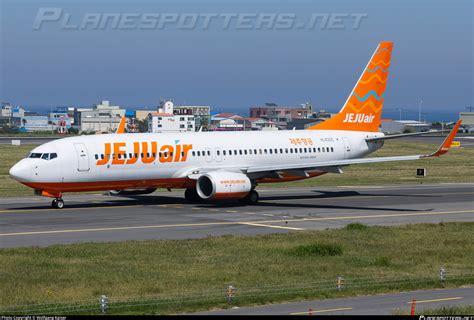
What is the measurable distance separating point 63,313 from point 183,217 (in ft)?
81.2

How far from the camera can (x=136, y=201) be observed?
56906mm

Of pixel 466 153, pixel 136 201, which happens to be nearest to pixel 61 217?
pixel 136 201

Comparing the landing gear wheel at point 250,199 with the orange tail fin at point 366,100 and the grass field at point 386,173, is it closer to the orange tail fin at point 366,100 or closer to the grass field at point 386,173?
the orange tail fin at point 366,100

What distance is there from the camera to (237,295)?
26953 mm

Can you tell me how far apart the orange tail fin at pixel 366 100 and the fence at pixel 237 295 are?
33.2 metres

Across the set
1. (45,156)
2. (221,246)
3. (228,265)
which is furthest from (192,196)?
(228,265)

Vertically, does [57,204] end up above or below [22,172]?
below

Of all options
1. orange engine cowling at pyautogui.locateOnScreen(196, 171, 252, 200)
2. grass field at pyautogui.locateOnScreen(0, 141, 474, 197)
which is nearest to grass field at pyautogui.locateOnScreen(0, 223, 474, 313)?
orange engine cowling at pyautogui.locateOnScreen(196, 171, 252, 200)

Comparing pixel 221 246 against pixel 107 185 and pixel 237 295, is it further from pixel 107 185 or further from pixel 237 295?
pixel 107 185

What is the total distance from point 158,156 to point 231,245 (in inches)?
638

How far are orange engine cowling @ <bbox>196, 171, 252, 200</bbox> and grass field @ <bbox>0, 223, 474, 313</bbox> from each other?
1118 centimetres

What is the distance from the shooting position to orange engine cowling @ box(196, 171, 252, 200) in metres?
52.6

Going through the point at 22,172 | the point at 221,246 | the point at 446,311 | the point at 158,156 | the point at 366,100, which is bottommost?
the point at 446,311

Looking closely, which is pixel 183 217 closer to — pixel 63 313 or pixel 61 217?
pixel 61 217
